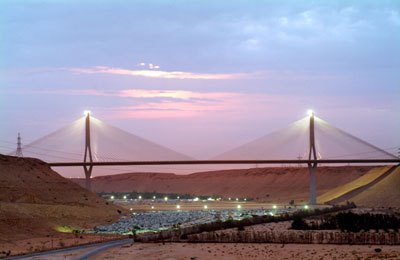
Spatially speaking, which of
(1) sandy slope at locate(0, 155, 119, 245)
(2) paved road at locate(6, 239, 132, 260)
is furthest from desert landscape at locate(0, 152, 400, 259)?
(2) paved road at locate(6, 239, 132, 260)

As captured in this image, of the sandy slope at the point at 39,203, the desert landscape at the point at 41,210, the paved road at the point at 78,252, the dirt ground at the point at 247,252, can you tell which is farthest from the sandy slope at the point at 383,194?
the paved road at the point at 78,252

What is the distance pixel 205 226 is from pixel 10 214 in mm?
14664

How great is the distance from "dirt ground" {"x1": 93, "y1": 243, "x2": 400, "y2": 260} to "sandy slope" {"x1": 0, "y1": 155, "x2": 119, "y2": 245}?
37.7 ft

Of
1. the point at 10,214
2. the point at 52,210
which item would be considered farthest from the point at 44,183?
the point at 10,214

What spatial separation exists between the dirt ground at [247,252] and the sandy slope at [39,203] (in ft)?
37.7

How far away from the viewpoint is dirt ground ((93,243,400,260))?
35219 mm

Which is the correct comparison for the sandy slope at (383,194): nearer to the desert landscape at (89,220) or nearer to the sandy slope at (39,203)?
the desert landscape at (89,220)

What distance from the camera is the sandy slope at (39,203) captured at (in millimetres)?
53828

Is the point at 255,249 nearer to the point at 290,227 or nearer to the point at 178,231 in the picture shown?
the point at 178,231

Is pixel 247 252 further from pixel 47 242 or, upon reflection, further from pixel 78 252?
pixel 47 242

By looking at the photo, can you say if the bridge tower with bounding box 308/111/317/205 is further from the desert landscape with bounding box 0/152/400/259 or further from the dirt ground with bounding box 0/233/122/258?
the dirt ground with bounding box 0/233/122/258

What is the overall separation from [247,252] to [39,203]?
32.8m

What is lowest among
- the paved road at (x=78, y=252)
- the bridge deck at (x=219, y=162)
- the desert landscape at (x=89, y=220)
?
the paved road at (x=78, y=252)

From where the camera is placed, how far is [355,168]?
18250 centimetres
